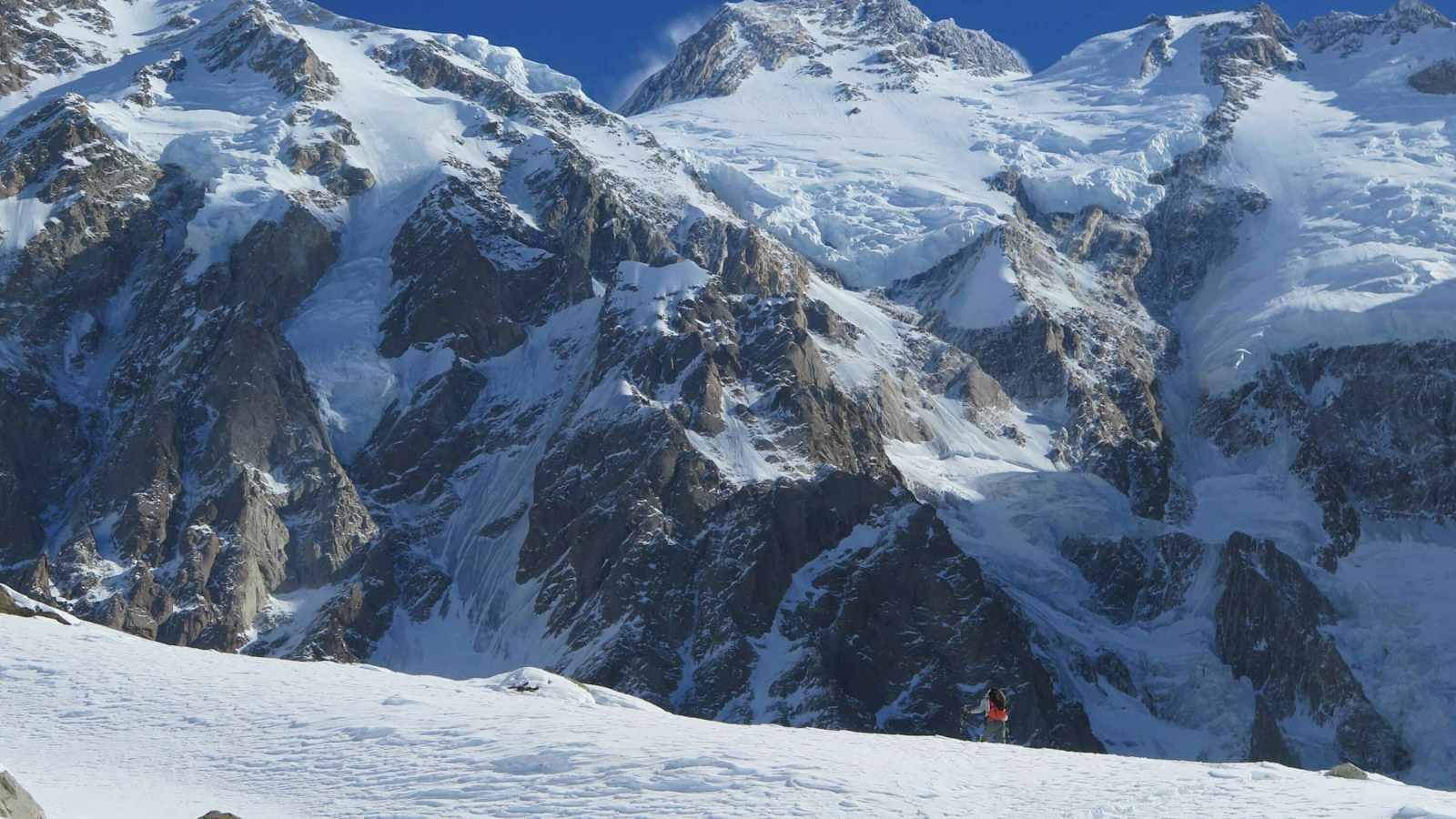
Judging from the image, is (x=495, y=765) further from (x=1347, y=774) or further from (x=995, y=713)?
(x=1347, y=774)

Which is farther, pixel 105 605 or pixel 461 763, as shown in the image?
pixel 105 605

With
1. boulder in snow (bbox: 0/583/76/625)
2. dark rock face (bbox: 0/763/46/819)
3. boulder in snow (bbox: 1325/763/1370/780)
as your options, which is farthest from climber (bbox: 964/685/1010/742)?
boulder in snow (bbox: 0/583/76/625)

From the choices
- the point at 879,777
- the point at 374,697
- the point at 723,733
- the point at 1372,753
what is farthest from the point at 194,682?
the point at 1372,753

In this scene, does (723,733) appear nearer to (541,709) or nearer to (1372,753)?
(541,709)

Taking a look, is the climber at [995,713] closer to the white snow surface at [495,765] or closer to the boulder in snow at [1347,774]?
the white snow surface at [495,765]

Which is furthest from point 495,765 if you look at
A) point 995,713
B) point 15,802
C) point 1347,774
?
point 1347,774

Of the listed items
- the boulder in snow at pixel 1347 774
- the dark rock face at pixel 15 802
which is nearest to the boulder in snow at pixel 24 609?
the dark rock face at pixel 15 802
